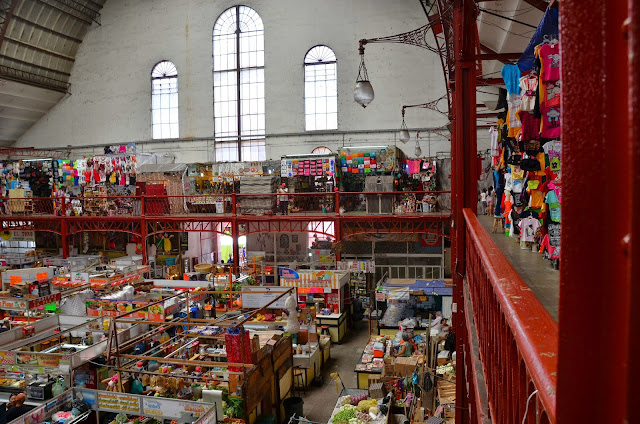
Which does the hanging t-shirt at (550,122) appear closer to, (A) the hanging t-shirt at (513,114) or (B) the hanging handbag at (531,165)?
(B) the hanging handbag at (531,165)

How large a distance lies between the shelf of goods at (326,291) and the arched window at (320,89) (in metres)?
10.3

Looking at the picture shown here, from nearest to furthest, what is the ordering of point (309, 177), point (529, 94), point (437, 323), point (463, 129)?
1. point (529, 94)
2. point (463, 129)
3. point (437, 323)
4. point (309, 177)

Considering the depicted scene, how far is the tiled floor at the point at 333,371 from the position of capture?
34.0ft

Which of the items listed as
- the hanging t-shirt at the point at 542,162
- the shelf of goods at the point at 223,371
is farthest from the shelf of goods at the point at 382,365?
the hanging t-shirt at the point at 542,162

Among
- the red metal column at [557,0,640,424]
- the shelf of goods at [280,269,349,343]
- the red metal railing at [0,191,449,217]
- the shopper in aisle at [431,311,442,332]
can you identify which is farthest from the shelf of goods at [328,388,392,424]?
the red metal railing at [0,191,449,217]

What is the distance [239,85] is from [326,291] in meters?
13.4

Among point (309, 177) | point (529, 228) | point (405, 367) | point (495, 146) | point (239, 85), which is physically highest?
point (239, 85)

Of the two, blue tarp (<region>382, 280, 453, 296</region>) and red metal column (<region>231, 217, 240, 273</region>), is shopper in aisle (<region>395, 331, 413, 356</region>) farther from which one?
red metal column (<region>231, 217, 240, 273</region>)

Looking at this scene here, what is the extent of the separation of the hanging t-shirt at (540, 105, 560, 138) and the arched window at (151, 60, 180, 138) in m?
22.6

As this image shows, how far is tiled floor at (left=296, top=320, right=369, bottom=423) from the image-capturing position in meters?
10.4

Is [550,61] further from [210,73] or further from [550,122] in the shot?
[210,73]

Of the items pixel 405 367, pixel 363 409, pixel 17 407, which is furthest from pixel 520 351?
pixel 405 367

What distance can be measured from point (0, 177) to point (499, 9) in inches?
917

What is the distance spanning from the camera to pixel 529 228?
4.71 m
